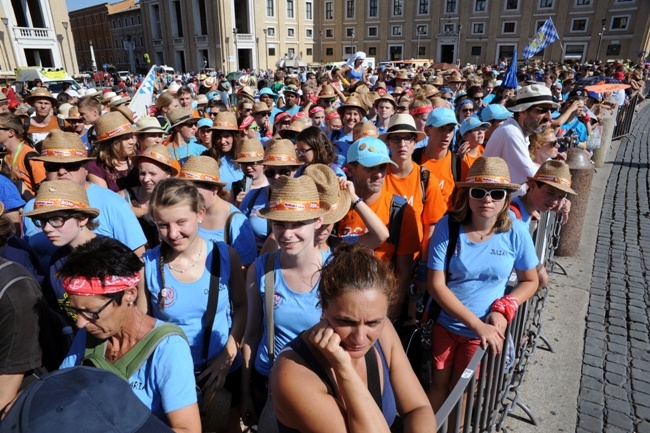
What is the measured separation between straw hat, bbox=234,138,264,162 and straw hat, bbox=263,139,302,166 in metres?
0.33

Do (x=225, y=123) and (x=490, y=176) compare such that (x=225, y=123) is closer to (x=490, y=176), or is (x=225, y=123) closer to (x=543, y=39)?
(x=490, y=176)

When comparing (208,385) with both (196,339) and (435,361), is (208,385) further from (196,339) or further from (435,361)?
(435,361)

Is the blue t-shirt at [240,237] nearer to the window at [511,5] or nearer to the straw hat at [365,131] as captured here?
the straw hat at [365,131]

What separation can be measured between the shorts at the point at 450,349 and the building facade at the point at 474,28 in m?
50.9

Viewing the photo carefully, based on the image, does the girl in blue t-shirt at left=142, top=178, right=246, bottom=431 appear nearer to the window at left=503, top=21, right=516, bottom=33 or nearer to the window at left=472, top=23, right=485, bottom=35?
the window at left=503, top=21, right=516, bottom=33

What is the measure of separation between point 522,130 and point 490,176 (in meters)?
2.22

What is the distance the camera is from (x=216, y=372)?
8.45 ft

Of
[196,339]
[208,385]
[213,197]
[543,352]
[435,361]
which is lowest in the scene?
[543,352]

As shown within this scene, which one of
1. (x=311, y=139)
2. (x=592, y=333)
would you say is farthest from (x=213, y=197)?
(x=592, y=333)

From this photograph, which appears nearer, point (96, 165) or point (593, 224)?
point (96, 165)

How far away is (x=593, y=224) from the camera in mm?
7109

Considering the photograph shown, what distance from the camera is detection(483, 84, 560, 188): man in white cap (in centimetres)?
417

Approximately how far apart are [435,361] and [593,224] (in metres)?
5.65

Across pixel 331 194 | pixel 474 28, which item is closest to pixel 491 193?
pixel 331 194
